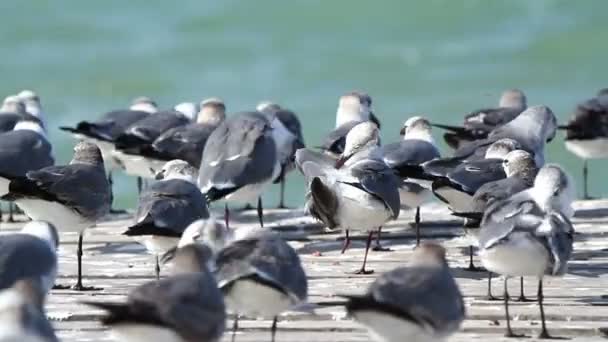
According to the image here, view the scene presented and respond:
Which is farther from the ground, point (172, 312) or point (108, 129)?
point (172, 312)

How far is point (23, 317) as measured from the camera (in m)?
6.91

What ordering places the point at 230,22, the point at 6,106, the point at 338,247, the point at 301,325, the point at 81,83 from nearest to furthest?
the point at 301,325
the point at 338,247
the point at 6,106
the point at 81,83
the point at 230,22

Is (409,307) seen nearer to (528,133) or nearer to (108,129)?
(528,133)

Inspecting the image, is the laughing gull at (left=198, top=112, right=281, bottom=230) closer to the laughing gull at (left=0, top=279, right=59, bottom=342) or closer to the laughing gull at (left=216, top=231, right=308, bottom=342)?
the laughing gull at (left=216, top=231, right=308, bottom=342)

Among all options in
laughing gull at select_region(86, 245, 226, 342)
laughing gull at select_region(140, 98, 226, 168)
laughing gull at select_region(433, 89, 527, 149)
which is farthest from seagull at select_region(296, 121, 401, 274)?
laughing gull at select_region(433, 89, 527, 149)

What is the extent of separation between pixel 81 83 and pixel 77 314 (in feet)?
68.8

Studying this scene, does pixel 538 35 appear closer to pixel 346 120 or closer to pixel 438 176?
pixel 346 120

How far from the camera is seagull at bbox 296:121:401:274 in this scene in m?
10.8

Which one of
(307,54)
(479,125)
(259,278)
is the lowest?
(307,54)

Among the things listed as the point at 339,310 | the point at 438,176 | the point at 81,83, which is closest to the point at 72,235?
the point at 438,176

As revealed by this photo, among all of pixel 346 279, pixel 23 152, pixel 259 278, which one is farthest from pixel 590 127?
pixel 259 278

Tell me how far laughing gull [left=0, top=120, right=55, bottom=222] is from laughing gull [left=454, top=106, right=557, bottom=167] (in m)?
2.89

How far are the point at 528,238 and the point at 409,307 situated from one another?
1547 mm

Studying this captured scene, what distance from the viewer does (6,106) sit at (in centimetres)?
1650
